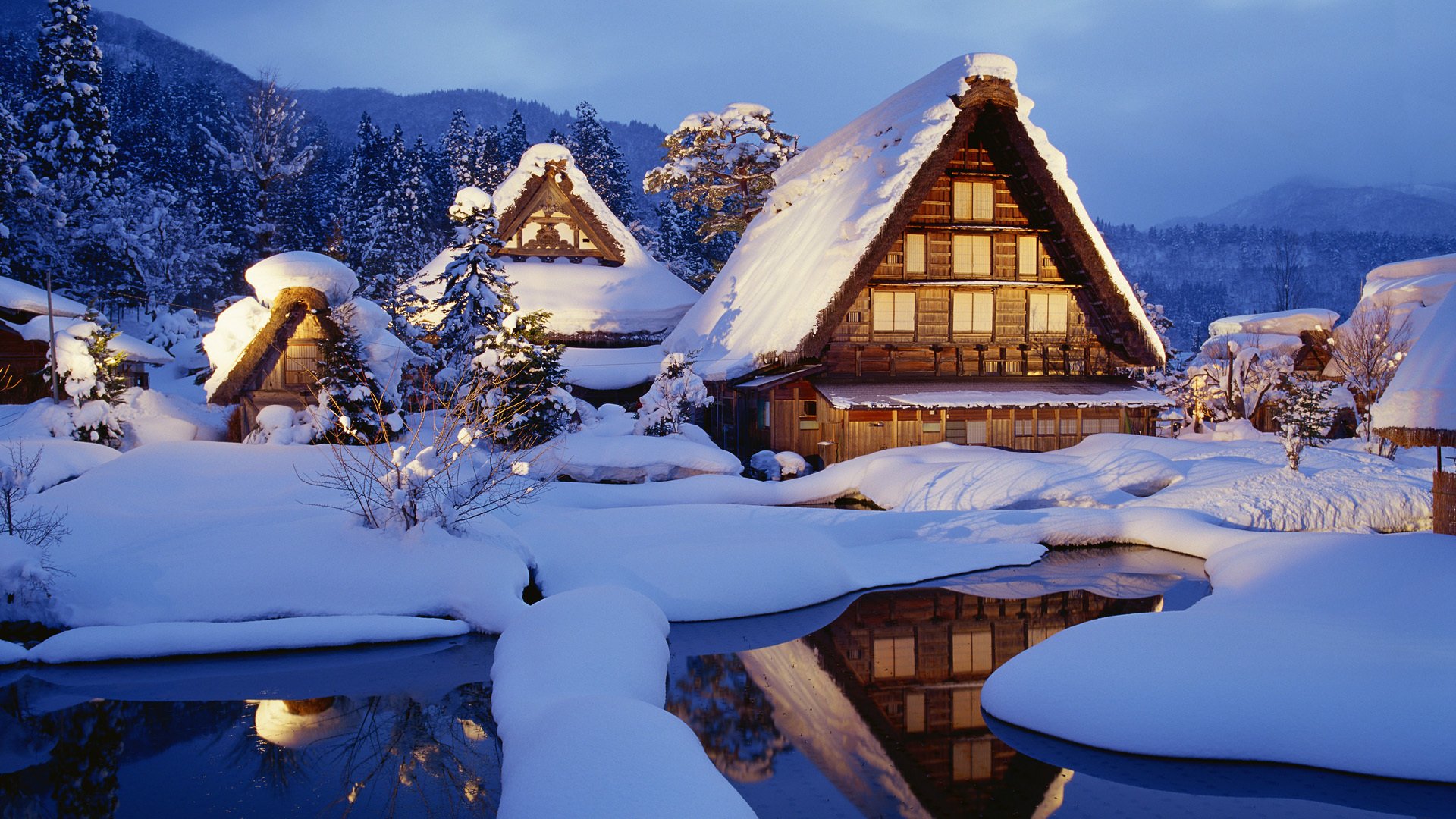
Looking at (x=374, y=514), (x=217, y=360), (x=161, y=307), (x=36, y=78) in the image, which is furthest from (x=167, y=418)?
(x=36, y=78)

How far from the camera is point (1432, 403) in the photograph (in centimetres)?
989

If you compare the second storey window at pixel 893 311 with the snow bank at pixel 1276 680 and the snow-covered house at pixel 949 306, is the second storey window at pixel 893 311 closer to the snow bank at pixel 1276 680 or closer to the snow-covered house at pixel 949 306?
the snow-covered house at pixel 949 306

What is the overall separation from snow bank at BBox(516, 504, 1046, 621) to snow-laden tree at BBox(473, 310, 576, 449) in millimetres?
3504

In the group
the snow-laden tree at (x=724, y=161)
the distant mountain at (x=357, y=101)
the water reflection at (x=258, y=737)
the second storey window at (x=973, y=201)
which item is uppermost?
the distant mountain at (x=357, y=101)

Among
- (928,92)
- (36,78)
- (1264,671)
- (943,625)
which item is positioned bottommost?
(943,625)

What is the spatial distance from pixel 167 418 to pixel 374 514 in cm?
1477

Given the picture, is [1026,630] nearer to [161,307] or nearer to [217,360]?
[217,360]

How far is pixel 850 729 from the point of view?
25.2 ft

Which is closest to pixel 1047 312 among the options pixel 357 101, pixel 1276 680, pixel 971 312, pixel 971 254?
pixel 971 312

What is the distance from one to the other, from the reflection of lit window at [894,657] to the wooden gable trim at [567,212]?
2254 cm

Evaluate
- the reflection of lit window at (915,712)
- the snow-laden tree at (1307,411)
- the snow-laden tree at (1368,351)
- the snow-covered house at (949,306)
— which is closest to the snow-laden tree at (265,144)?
the snow-covered house at (949,306)

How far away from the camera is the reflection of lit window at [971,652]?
9.44 metres

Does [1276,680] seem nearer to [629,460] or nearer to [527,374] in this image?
[629,460]

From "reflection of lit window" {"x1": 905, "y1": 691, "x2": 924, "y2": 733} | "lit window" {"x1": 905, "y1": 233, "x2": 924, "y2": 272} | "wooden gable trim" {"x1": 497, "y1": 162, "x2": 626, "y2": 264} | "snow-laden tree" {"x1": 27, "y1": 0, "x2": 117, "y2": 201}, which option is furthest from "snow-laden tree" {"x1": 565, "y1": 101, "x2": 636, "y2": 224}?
"reflection of lit window" {"x1": 905, "y1": 691, "x2": 924, "y2": 733}
